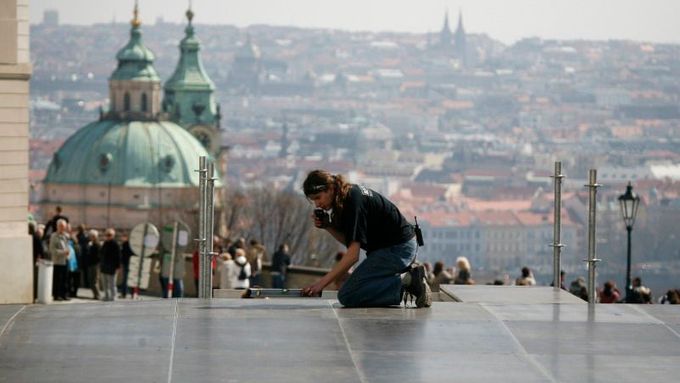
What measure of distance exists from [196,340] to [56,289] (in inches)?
453

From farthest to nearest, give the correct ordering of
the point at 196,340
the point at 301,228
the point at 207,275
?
1. the point at 301,228
2. the point at 207,275
3. the point at 196,340

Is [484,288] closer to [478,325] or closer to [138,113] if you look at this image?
[478,325]

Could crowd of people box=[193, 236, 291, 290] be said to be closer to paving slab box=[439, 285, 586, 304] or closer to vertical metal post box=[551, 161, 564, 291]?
vertical metal post box=[551, 161, 564, 291]

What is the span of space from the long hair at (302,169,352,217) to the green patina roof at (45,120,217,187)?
376 feet

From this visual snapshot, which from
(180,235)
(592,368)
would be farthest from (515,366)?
(180,235)

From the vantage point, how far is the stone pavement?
9.02 meters

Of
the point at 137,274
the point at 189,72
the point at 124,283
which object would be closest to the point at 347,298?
the point at 137,274

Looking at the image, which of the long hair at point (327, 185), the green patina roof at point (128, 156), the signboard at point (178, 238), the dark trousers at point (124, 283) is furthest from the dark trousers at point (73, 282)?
the green patina roof at point (128, 156)

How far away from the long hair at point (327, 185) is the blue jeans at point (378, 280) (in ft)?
1.07

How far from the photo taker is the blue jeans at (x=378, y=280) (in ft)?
36.6

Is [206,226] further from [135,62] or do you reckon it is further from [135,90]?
[135,90]

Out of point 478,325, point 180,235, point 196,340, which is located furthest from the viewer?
point 180,235

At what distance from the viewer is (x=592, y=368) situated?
9.27 meters

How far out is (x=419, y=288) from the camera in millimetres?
11125
